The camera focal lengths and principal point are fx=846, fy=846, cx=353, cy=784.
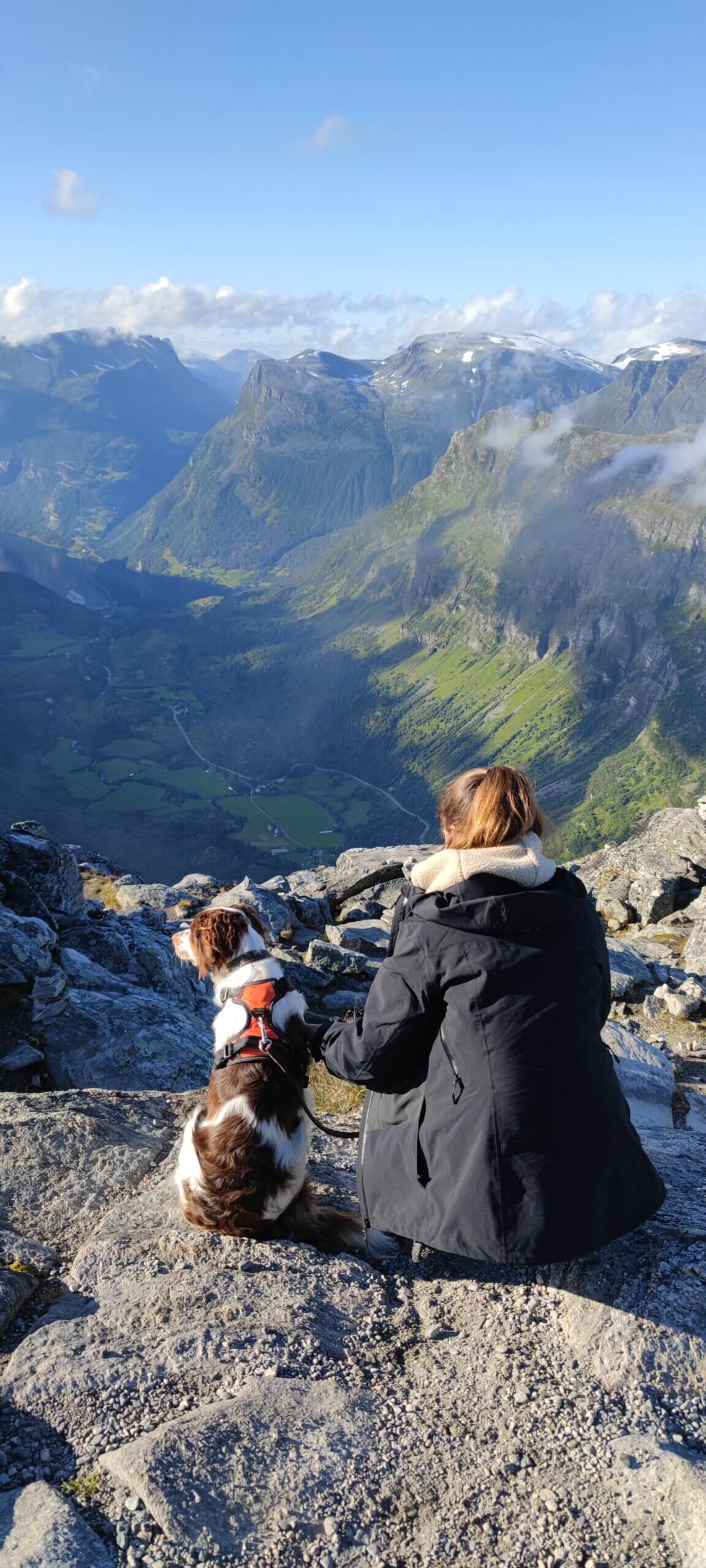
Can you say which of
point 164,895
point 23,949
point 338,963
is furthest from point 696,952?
point 164,895

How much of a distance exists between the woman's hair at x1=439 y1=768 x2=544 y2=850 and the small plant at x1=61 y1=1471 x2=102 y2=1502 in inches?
162

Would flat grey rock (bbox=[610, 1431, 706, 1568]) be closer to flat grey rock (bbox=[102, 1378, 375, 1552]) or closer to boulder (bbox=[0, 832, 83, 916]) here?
flat grey rock (bbox=[102, 1378, 375, 1552])

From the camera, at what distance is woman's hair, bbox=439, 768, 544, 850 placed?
555 cm

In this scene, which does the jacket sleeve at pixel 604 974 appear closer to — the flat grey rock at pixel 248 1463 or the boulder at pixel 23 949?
the flat grey rock at pixel 248 1463

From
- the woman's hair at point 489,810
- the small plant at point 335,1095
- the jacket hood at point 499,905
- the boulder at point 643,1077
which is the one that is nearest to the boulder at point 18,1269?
the jacket hood at point 499,905

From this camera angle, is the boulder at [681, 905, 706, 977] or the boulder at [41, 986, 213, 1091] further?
the boulder at [681, 905, 706, 977]

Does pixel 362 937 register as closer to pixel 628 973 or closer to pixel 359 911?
pixel 359 911

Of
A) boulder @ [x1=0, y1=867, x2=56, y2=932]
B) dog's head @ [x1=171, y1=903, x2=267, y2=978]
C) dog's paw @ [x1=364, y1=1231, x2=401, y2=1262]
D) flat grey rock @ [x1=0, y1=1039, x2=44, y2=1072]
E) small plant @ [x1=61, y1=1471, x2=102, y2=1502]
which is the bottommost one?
boulder @ [x1=0, y1=867, x2=56, y2=932]

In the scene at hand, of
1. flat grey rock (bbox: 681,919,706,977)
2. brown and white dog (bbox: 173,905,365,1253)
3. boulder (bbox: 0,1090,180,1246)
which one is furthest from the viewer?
flat grey rock (bbox: 681,919,706,977)

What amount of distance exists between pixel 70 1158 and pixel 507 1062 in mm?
4782

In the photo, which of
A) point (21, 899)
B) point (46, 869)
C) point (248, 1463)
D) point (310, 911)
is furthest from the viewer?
point (310, 911)

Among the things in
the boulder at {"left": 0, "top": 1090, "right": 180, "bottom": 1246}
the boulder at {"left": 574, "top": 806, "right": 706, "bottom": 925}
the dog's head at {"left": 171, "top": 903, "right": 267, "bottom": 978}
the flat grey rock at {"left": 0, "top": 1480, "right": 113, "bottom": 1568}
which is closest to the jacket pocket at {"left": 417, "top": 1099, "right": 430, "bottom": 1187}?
the dog's head at {"left": 171, "top": 903, "right": 267, "bottom": 978}

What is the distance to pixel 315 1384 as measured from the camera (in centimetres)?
541

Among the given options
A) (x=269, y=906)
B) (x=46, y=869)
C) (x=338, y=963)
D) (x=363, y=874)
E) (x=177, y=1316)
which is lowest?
(x=363, y=874)
